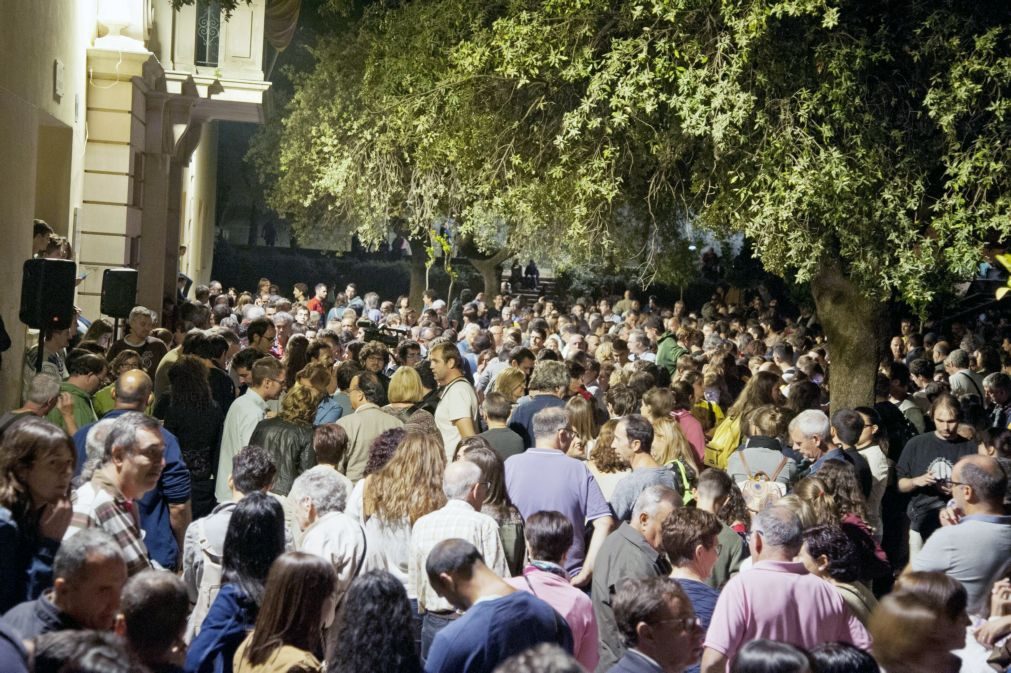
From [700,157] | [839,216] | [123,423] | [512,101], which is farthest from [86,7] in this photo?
[123,423]

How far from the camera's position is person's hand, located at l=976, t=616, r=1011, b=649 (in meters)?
5.17

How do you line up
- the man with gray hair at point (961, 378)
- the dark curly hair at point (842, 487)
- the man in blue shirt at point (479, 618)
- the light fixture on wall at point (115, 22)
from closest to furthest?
the man in blue shirt at point (479, 618) → the dark curly hair at point (842, 487) → the man with gray hair at point (961, 378) → the light fixture on wall at point (115, 22)

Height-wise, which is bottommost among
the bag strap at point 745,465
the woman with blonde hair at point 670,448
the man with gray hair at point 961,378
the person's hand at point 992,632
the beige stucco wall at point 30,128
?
the person's hand at point 992,632

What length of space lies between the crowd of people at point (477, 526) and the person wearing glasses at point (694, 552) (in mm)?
13

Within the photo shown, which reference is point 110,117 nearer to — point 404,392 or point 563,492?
point 404,392

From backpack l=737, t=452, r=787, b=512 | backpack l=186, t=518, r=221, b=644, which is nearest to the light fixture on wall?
backpack l=737, t=452, r=787, b=512

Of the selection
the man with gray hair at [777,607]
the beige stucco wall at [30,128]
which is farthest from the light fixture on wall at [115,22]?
the man with gray hair at [777,607]

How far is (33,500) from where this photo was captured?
491 cm

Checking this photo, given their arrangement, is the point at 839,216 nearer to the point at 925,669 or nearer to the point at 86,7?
the point at 925,669

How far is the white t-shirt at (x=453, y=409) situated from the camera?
376 inches

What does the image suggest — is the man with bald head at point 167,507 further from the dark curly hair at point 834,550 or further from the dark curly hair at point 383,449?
the dark curly hair at point 834,550

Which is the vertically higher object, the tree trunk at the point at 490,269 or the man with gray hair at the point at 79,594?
the tree trunk at the point at 490,269

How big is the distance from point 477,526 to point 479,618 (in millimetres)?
1251

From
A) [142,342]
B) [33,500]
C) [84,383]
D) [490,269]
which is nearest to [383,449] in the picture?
[33,500]
